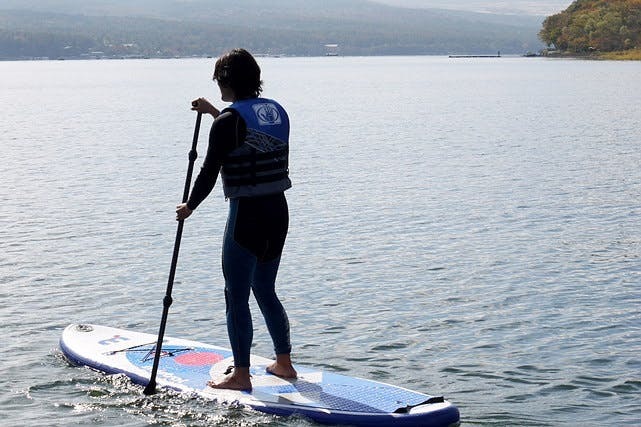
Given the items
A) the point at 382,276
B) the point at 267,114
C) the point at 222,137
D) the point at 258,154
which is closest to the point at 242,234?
the point at 258,154

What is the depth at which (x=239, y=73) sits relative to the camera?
9492 millimetres

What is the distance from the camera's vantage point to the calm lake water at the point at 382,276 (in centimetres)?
1105

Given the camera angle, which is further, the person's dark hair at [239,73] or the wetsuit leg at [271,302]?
the wetsuit leg at [271,302]

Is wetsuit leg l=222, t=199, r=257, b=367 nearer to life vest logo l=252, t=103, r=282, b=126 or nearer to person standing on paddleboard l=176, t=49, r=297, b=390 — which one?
person standing on paddleboard l=176, t=49, r=297, b=390

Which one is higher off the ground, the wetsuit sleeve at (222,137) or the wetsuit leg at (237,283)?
the wetsuit sleeve at (222,137)

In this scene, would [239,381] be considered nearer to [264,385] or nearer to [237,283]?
[264,385]

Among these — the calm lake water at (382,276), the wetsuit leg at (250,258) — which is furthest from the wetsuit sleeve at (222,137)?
the calm lake water at (382,276)

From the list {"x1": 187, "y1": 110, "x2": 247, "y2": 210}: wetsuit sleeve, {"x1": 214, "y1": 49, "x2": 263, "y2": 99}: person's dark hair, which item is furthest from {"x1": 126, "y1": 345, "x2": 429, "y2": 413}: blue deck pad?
{"x1": 214, "y1": 49, "x2": 263, "y2": 99}: person's dark hair

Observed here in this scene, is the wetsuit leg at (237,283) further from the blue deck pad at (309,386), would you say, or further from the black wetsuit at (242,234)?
the blue deck pad at (309,386)

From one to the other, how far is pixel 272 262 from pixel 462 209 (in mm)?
14241

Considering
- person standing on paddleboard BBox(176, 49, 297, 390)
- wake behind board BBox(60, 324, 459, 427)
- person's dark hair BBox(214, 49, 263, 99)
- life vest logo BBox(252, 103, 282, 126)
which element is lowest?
wake behind board BBox(60, 324, 459, 427)

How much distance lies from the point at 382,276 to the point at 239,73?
7.62 m

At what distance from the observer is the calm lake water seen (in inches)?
435

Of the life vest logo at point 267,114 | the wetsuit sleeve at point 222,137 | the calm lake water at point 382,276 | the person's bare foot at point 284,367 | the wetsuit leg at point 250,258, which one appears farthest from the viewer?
the calm lake water at point 382,276
